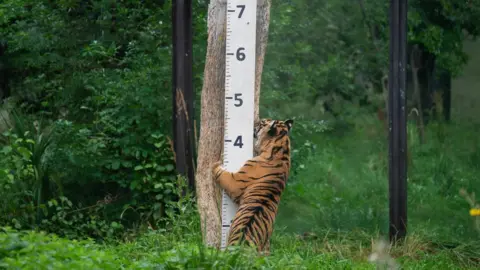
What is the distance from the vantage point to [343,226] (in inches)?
337

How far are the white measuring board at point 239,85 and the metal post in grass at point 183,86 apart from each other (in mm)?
1975

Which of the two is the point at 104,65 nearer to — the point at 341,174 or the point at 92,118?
the point at 92,118

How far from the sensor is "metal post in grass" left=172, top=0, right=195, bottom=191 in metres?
8.19

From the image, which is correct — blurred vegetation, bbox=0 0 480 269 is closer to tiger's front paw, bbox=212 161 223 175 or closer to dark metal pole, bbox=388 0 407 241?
dark metal pole, bbox=388 0 407 241

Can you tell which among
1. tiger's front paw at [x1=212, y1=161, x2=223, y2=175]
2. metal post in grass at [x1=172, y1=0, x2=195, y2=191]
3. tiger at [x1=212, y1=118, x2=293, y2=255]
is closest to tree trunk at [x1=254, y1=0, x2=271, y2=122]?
tiger at [x1=212, y1=118, x2=293, y2=255]

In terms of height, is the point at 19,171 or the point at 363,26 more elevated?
the point at 363,26

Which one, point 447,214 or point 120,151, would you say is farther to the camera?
point 447,214

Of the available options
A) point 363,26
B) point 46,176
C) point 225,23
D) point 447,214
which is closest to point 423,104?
point 363,26

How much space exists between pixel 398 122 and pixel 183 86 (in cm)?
196

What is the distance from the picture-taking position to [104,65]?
9.90 meters

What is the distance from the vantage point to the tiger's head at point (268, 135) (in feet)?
20.1

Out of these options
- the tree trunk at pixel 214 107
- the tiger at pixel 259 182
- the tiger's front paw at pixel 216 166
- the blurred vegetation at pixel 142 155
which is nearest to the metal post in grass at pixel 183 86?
the blurred vegetation at pixel 142 155

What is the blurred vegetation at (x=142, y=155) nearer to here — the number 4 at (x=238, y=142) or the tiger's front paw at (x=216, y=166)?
the tiger's front paw at (x=216, y=166)

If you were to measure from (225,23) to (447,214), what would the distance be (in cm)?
472
